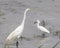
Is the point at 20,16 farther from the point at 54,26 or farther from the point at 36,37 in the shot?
the point at 36,37

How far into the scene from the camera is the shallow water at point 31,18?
46.5 ft

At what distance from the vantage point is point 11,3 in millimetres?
23562

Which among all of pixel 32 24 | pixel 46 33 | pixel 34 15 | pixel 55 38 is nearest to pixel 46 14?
pixel 34 15

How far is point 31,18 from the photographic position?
61.4 feet

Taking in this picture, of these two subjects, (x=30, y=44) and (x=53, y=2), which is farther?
(x=53, y=2)

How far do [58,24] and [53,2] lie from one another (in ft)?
20.7

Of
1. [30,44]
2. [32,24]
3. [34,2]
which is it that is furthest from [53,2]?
[30,44]

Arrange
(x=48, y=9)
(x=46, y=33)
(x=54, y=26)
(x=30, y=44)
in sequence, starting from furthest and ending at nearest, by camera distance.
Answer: (x=48, y=9) < (x=54, y=26) < (x=46, y=33) < (x=30, y=44)

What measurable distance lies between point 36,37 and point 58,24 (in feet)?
8.39

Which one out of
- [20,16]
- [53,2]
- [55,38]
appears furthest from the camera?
[53,2]

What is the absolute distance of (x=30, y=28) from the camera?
1656 cm

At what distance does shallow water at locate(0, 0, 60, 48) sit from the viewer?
14.2 meters

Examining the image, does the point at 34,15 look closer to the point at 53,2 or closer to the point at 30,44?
the point at 53,2

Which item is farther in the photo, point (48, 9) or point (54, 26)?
point (48, 9)
